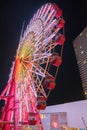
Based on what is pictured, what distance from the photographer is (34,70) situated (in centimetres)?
1254

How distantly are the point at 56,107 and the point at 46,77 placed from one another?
1127 cm

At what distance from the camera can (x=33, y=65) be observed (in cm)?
1230

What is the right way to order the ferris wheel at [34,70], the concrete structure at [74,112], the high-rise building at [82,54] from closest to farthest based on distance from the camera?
the ferris wheel at [34,70] → the concrete structure at [74,112] → the high-rise building at [82,54]

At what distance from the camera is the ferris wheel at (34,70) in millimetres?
11453

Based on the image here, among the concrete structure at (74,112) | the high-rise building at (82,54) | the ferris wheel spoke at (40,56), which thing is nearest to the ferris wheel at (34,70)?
the ferris wheel spoke at (40,56)

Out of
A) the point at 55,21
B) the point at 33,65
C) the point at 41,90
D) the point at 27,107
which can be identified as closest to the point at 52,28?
the point at 55,21

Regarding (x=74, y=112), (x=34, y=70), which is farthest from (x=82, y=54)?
(x=34, y=70)

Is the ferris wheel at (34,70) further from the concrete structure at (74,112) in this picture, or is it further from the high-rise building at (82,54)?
the high-rise building at (82,54)

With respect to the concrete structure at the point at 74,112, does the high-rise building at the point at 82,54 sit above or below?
above

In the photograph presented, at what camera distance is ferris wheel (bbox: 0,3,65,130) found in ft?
37.6

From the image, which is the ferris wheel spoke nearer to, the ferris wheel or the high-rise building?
the ferris wheel

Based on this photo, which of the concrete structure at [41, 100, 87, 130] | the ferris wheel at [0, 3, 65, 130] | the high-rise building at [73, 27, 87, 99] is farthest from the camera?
the high-rise building at [73, 27, 87, 99]

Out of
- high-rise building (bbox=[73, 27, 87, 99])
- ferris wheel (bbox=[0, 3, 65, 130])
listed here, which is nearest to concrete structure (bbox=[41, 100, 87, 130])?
ferris wheel (bbox=[0, 3, 65, 130])

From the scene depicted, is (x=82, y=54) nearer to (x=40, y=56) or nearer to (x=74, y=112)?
(x=74, y=112)
